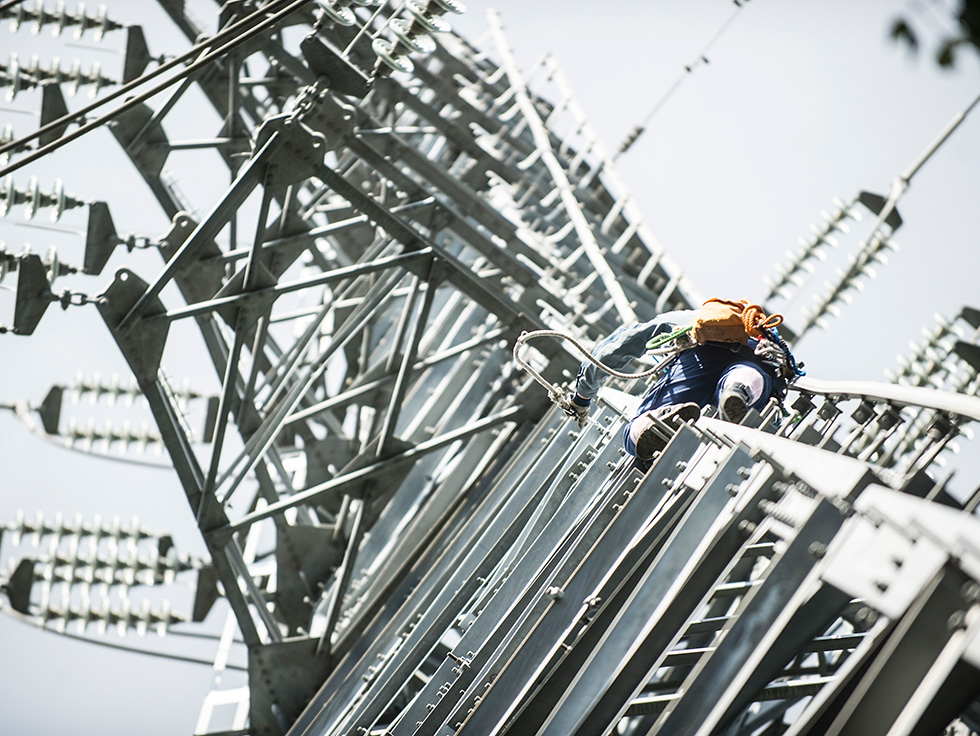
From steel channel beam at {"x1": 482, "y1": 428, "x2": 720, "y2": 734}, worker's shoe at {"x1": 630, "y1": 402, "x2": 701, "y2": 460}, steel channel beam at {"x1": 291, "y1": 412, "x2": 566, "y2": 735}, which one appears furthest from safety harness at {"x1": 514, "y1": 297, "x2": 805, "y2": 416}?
steel channel beam at {"x1": 291, "y1": 412, "x2": 566, "y2": 735}

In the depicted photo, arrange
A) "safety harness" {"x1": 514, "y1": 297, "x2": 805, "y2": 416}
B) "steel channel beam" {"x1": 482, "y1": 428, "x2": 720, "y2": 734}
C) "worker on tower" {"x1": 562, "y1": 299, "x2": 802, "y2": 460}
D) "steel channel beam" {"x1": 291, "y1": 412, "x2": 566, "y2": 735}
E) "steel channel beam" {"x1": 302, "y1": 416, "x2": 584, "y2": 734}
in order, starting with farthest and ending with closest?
"steel channel beam" {"x1": 291, "y1": 412, "x2": 566, "y2": 735}
"steel channel beam" {"x1": 302, "y1": 416, "x2": 584, "y2": 734}
"safety harness" {"x1": 514, "y1": 297, "x2": 805, "y2": 416}
"worker on tower" {"x1": 562, "y1": 299, "x2": 802, "y2": 460}
"steel channel beam" {"x1": 482, "y1": 428, "x2": 720, "y2": 734}

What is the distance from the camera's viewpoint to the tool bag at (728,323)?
5.96 meters

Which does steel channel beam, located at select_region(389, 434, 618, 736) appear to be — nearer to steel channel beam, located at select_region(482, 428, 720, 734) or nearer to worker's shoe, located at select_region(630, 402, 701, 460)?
worker's shoe, located at select_region(630, 402, 701, 460)

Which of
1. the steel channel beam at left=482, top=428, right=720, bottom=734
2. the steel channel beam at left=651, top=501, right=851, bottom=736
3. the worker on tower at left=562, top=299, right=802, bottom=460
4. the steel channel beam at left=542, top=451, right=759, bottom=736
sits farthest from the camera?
the worker on tower at left=562, top=299, right=802, bottom=460

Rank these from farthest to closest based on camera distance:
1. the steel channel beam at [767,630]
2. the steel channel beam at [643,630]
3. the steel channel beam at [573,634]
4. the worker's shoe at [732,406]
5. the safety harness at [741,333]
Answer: the safety harness at [741,333] → the worker's shoe at [732,406] → the steel channel beam at [573,634] → the steel channel beam at [643,630] → the steel channel beam at [767,630]

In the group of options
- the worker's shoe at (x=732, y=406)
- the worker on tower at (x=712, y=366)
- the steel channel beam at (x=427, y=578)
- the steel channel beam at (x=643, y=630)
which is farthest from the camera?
the steel channel beam at (x=427, y=578)

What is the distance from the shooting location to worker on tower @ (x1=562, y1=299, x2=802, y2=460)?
554 centimetres

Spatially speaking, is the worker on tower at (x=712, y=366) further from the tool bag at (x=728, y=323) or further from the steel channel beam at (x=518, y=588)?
the steel channel beam at (x=518, y=588)

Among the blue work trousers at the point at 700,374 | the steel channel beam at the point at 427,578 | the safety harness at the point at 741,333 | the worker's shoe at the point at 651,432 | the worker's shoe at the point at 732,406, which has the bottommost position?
the steel channel beam at the point at 427,578

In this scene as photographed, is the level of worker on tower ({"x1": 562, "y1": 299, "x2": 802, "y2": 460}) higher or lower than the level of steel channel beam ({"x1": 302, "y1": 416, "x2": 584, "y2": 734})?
higher

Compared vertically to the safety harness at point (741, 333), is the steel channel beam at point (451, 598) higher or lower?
lower

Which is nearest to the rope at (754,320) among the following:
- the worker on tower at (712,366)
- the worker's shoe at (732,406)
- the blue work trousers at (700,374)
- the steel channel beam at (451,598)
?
the worker on tower at (712,366)

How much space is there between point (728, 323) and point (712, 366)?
0.83ft

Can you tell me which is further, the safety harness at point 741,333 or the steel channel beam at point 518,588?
the safety harness at point 741,333
